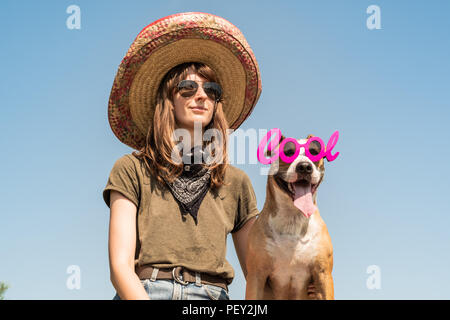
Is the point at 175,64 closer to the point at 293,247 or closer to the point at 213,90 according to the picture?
the point at 213,90

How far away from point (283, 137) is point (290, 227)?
0.70 meters

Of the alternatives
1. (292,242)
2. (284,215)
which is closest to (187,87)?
(284,215)

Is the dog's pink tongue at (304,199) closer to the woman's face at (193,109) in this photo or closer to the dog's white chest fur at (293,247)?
the dog's white chest fur at (293,247)

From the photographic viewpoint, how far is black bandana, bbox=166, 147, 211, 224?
3968 millimetres

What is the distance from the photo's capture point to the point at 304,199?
352cm

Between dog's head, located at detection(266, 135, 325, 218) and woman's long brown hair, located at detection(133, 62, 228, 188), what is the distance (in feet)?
2.47

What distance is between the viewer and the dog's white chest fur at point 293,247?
3.59m

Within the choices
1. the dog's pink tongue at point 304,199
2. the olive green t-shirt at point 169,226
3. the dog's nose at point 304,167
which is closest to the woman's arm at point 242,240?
the olive green t-shirt at point 169,226

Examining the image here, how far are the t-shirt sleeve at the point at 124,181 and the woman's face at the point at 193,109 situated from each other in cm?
61

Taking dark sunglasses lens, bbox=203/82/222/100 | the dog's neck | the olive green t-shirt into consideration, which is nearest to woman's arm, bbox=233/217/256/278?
the olive green t-shirt

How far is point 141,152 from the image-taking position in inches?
166
